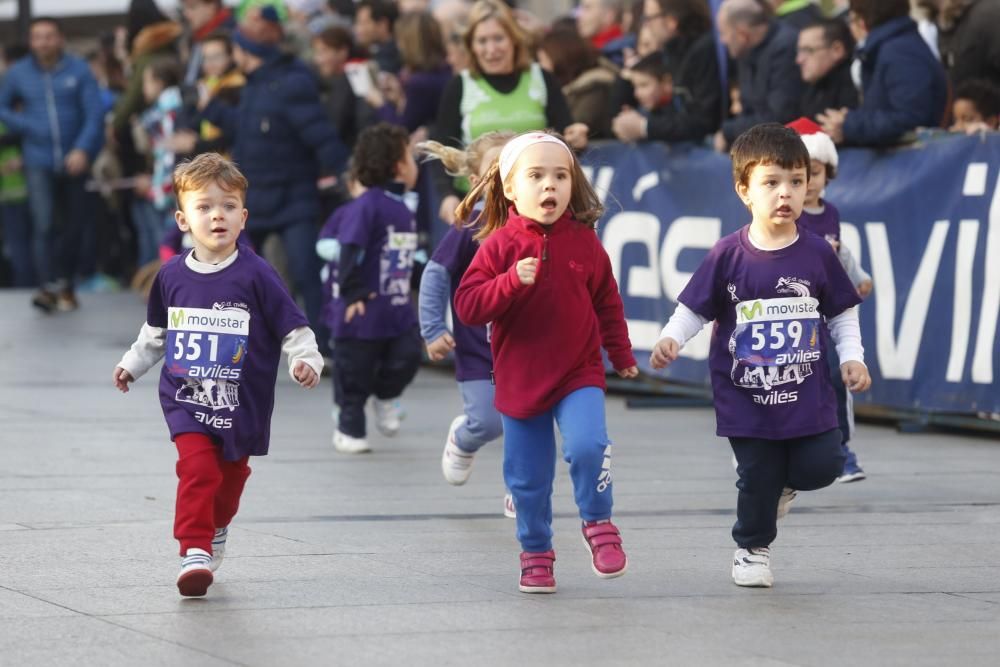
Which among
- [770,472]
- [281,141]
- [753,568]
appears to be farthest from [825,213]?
[281,141]

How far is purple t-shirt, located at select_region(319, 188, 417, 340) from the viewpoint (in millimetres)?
9953

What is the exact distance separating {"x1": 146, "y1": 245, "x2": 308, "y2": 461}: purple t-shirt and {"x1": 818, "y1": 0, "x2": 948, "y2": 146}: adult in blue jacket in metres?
4.77

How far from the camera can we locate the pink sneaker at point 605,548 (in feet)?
19.7

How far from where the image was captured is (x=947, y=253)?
9.86 metres

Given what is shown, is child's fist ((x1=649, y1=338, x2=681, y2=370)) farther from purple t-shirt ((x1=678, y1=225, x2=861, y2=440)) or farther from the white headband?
the white headband

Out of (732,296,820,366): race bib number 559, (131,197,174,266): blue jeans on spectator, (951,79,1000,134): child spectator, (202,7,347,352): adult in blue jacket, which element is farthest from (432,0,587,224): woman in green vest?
(131,197,174,266): blue jeans on spectator

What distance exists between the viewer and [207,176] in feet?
20.6

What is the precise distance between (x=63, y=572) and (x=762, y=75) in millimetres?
5885

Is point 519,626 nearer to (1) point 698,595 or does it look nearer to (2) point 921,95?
(1) point 698,595

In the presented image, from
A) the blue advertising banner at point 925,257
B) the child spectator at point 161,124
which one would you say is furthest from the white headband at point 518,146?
the child spectator at point 161,124

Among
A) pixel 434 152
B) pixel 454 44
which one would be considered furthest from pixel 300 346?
pixel 454 44

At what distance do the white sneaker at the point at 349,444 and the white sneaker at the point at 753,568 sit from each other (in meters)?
3.89

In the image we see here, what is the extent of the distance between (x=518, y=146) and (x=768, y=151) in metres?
0.81

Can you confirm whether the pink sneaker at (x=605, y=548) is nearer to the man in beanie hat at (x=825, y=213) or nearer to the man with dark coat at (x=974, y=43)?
the man in beanie hat at (x=825, y=213)
